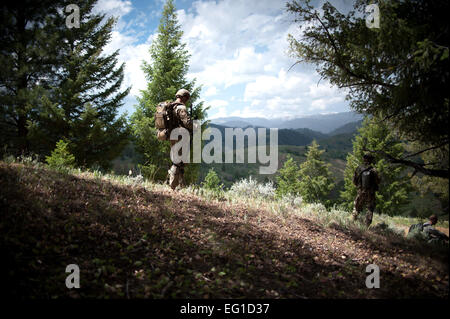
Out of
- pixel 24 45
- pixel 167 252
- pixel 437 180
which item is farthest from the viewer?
pixel 24 45

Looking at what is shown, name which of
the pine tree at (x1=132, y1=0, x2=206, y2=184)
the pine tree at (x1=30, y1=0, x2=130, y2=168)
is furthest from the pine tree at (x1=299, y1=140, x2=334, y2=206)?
the pine tree at (x1=30, y1=0, x2=130, y2=168)

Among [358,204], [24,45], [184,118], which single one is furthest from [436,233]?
[24,45]

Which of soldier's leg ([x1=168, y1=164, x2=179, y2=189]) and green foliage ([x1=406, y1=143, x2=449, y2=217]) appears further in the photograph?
soldier's leg ([x1=168, y1=164, x2=179, y2=189])

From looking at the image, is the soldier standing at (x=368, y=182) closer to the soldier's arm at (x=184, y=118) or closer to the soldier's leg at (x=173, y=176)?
the soldier's arm at (x=184, y=118)

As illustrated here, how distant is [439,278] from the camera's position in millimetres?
3400

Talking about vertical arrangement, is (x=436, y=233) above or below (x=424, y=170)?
below

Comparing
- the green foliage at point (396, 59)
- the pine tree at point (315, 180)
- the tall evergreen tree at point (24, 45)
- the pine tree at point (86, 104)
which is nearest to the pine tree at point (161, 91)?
the pine tree at point (86, 104)

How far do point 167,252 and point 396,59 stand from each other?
5.65 metres

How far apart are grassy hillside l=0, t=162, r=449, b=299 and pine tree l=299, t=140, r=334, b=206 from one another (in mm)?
25216

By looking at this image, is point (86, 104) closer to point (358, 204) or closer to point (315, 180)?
point (358, 204)

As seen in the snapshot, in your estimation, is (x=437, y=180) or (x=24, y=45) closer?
(x=437, y=180)

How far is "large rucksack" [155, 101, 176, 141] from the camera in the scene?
713cm

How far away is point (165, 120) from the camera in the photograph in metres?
7.17

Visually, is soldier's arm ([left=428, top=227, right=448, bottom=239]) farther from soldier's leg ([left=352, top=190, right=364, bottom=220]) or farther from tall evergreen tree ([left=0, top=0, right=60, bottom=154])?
tall evergreen tree ([left=0, top=0, right=60, bottom=154])
